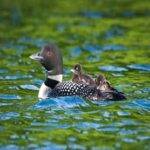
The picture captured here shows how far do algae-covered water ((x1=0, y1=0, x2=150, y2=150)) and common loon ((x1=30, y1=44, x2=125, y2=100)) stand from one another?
0.45 ft

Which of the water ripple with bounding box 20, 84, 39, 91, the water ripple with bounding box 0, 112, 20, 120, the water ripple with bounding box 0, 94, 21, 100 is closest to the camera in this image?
the water ripple with bounding box 0, 112, 20, 120

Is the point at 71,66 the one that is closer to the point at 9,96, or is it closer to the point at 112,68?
the point at 112,68

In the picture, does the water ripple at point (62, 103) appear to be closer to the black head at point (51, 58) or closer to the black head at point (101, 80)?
the black head at point (101, 80)

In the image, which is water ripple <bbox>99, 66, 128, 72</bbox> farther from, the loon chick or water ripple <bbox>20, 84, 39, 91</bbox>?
the loon chick

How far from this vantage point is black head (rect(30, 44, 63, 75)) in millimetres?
14375

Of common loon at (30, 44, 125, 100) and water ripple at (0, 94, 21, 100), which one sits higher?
common loon at (30, 44, 125, 100)

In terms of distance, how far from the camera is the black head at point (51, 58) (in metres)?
14.4

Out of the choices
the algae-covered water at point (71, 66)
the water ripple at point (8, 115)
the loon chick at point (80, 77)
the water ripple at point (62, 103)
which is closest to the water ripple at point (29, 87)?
the algae-covered water at point (71, 66)

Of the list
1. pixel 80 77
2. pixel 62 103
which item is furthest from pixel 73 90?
pixel 80 77

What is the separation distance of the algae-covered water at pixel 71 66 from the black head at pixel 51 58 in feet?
2.02

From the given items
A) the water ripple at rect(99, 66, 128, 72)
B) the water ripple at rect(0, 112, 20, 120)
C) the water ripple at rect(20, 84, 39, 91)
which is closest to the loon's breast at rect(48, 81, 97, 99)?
the water ripple at rect(0, 112, 20, 120)

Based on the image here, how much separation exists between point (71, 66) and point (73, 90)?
14.1 ft

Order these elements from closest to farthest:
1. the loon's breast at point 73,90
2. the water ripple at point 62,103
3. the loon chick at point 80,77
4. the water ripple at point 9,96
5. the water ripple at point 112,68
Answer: the water ripple at point 62,103
the loon's breast at point 73,90
the loon chick at point 80,77
the water ripple at point 9,96
the water ripple at point 112,68

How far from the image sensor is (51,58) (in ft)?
47.2
